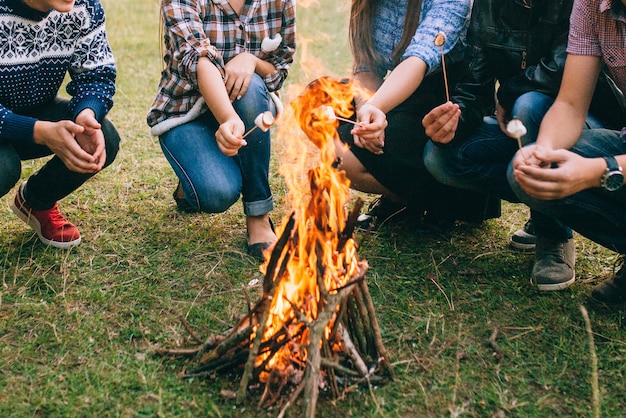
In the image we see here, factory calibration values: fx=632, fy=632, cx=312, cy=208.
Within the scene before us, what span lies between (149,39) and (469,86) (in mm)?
5323

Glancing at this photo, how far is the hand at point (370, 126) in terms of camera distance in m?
2.95

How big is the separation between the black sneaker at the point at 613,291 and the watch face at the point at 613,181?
506 millimetres

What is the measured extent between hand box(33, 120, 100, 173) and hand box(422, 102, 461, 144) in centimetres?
166

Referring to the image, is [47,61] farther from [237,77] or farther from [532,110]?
[532,110]

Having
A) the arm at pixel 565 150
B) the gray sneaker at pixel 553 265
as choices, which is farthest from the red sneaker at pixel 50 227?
the gray sneaker at pixel 553 265

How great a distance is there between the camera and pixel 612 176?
2590mm

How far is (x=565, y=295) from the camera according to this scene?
3.04 meters

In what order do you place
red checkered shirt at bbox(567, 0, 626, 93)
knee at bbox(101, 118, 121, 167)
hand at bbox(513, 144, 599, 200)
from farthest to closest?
knee at bbox(101, 118, 121, 167)
red checkered shirt at bbox(567, 0, 626, 93)
hand at bbox(513, 144, 599, 200)

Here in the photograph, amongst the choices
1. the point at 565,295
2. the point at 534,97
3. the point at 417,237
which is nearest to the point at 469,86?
the point at 534,97

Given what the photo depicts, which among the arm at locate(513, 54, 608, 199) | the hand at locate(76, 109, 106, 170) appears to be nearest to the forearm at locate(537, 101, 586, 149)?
the arm at locate(513, 54, 608, 199)

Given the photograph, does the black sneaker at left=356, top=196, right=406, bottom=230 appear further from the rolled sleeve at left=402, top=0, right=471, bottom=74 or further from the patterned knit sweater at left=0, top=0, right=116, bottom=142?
the patterned knit sweater at left=0, top=0, right=116, bottom=142

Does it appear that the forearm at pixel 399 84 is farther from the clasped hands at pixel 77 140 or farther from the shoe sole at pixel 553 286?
the clasped hands at pixel 77 140

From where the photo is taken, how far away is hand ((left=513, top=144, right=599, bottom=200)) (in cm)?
257

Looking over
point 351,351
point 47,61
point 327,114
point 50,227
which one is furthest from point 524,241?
point 47,61
